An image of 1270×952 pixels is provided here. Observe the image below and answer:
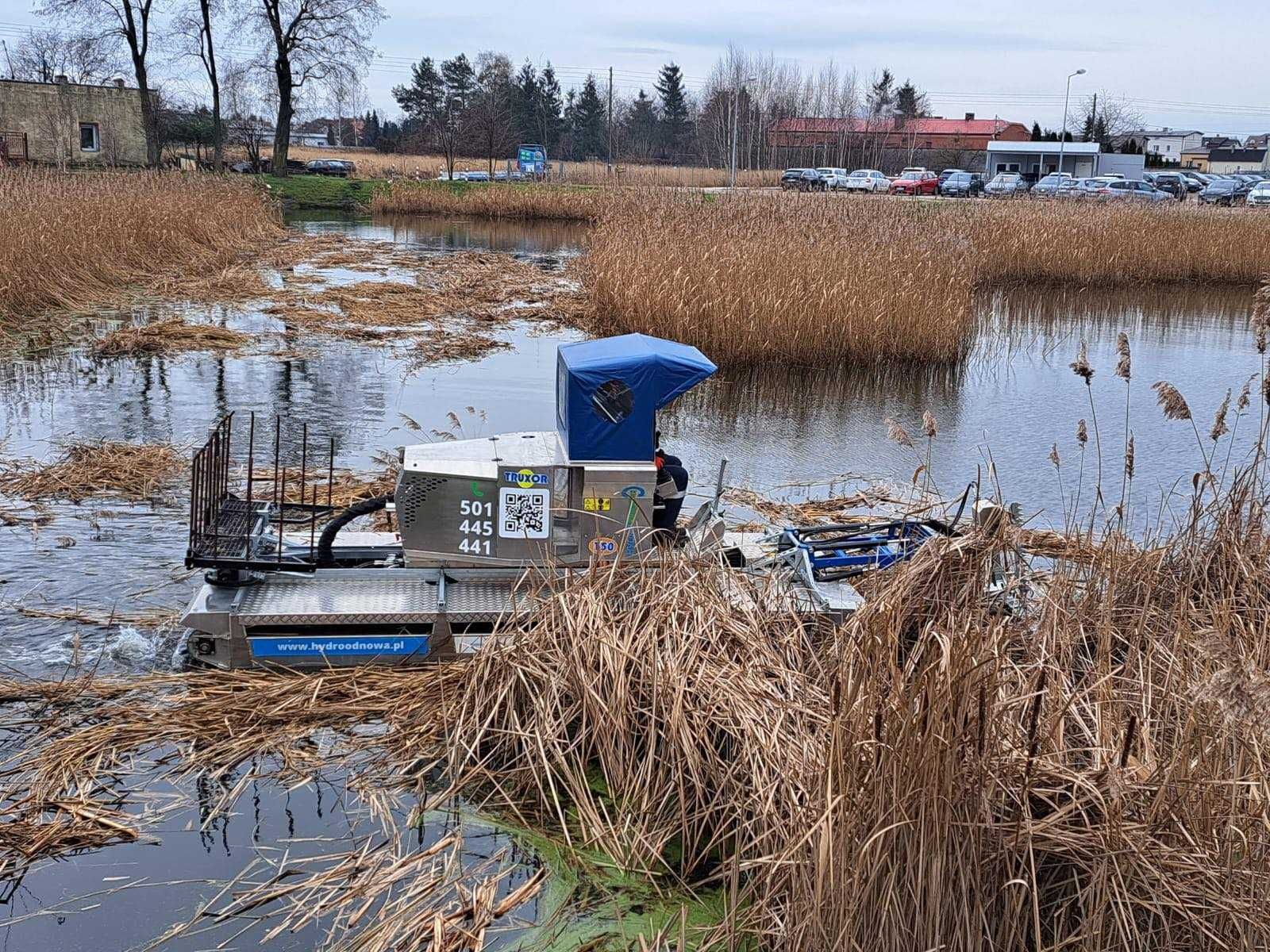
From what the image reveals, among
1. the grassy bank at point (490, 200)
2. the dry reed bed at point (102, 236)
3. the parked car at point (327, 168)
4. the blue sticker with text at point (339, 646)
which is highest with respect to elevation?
the parked car at point (327, 168)

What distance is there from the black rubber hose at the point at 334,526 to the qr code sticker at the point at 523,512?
74 centimetres

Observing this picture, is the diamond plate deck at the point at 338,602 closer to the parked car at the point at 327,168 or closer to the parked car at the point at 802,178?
the parked car at the point at 802,178

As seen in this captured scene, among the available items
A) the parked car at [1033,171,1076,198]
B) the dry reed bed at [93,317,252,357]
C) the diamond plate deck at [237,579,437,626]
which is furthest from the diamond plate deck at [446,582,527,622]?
the parked car at [1033,171,1076,198]

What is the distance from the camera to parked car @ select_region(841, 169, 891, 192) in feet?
153

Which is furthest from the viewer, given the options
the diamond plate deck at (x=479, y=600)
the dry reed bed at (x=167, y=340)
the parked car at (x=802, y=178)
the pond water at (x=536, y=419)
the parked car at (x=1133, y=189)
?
the parked car at (x=802, y=178)

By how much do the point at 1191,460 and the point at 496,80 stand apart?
67912 millimetres

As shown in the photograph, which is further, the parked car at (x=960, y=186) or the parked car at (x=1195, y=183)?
the parked car at (x=1195, y=183)

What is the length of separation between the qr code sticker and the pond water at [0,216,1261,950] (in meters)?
1.96

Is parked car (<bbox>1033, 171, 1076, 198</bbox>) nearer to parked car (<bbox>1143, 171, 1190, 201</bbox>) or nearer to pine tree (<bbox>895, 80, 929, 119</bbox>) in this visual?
parked car (<bbox>1143, 171, 1190, 201</bbox>)

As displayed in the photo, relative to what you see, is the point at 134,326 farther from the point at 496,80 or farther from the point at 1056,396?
the point at 496,80

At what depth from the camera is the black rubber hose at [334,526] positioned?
22.6 ft

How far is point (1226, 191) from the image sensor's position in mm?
49719

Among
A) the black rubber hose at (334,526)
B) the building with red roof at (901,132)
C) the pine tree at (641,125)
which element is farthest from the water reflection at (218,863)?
the pine tree at (641,125)

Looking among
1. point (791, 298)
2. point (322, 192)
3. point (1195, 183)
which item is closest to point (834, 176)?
point (1195, 183)
